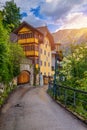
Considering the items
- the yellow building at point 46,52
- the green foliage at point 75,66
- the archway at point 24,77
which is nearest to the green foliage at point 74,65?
the green foliage at point 75,66

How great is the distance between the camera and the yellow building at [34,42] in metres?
51.2

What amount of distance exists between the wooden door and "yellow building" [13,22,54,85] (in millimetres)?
3884

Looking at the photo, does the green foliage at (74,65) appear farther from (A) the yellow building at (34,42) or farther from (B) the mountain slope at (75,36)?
(A) the yellow building at (34,42)

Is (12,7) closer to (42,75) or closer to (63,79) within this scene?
(42,75)

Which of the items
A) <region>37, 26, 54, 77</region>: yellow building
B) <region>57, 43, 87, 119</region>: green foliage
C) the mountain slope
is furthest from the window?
<region>57, 43, 87, 119</region>: green foliage

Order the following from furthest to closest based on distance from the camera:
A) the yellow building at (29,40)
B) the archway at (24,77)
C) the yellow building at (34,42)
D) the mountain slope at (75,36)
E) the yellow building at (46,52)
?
the yellow building at (46,52)
the yellow building at (34,42)
the yellow building at (29,40)
the archway at (24,77)
the mountain slope at (75,36)

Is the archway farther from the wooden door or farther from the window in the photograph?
the window

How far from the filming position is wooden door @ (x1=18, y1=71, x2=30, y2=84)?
46.4 meters

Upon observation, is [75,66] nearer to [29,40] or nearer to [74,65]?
[74,65]

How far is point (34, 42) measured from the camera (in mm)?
50938

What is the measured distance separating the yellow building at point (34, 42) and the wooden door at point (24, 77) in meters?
3.88

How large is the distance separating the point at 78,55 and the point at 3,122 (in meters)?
14.3

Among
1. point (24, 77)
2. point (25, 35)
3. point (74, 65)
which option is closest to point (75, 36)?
point (74, 65)

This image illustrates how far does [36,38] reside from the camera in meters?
51.8
